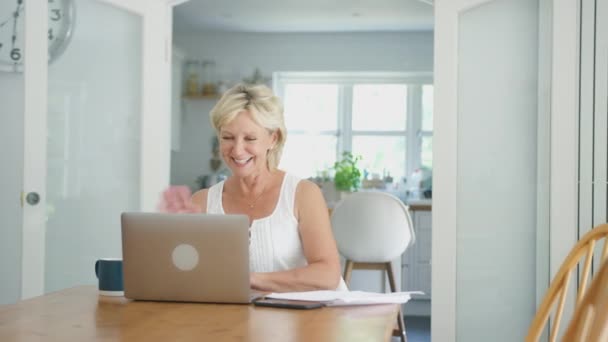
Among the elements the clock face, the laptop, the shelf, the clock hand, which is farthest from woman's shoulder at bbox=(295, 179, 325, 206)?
the shelf

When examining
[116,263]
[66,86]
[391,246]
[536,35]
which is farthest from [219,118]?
[391,246]

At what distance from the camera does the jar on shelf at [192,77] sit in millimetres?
7723

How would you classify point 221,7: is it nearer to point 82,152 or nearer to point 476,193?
point 82,152

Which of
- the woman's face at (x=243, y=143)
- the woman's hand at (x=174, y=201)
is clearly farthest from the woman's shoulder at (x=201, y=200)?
the woman's hand at (x=174, y=201)

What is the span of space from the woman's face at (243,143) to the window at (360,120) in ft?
16.4

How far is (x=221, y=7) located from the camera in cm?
673

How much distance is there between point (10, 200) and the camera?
3.50 meters

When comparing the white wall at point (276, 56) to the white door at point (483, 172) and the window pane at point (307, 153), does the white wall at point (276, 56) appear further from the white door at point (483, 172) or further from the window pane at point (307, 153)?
the white door at point (483, 172)

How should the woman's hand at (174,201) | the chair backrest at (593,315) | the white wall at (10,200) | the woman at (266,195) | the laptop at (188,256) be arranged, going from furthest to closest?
1. the white wall at (10,200)
2. the woman at (266,195)
3. the woman's hand at (174,201)
4. the laptop at (188,256)
5. the chair backrest at (593,315)

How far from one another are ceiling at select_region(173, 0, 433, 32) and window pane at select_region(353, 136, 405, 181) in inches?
39.8

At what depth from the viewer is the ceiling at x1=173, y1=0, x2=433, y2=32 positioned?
654cm

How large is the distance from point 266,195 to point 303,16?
467 cm

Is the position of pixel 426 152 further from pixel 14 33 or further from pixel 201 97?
pixel 14 33

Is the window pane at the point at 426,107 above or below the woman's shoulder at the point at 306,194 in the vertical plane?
above
